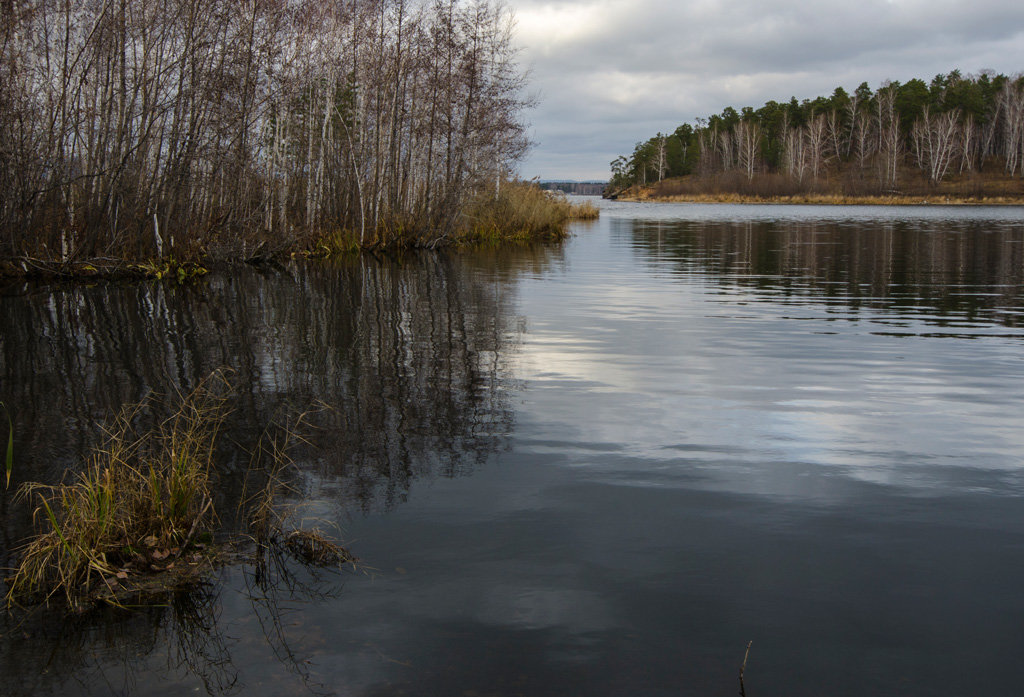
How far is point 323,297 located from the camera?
16.6m

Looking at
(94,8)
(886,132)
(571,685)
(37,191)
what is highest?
(886,132)

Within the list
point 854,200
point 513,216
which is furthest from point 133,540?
point 854,200

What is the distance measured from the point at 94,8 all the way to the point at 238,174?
5.10 m

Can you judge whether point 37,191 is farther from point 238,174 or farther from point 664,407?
point 664,407

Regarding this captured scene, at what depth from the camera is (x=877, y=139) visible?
438 feet

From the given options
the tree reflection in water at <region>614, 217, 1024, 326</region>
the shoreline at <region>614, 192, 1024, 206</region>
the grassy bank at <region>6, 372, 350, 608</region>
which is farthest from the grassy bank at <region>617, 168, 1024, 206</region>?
the grassy bank at <region>6, 372, 350, 608</region>

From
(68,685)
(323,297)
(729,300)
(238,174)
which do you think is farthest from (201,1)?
(68,685)

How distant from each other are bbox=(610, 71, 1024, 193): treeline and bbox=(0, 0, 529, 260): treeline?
94972 mm

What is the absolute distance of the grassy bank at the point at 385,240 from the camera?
18.2 metres

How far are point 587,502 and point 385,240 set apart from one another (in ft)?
80.1

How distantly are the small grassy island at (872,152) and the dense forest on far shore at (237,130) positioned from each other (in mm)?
87358

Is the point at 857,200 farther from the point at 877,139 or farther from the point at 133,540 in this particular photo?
the point at 133,540

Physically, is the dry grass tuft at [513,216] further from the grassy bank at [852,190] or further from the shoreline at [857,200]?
the grassy bank at [852,190]

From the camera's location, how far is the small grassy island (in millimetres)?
112750
